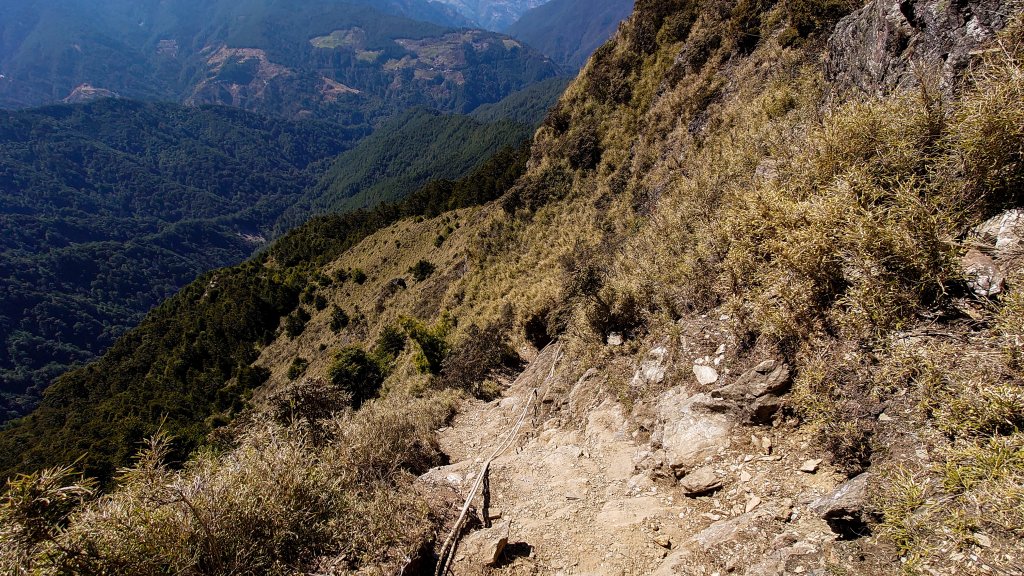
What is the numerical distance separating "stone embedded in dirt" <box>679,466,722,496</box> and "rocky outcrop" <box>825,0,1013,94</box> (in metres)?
5.30

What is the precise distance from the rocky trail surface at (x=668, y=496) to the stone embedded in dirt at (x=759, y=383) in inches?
0.6

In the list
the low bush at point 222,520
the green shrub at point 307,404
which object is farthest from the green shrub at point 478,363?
the low bush at point 222,520

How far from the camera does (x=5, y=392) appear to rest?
151 m

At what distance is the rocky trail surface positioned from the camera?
3381 mm

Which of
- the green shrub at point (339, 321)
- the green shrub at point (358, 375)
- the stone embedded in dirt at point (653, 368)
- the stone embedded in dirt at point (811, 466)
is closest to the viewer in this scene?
the stone embedded in dirt at point (811, 466)

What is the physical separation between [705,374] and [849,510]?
2.23 metres

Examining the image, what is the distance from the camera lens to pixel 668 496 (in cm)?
469

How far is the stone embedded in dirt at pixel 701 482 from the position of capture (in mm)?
4352

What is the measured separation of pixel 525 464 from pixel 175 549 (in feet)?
14.7

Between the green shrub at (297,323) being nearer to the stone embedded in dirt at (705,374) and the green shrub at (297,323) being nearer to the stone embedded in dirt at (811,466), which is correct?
the stone embedded in dirt at (705,374)

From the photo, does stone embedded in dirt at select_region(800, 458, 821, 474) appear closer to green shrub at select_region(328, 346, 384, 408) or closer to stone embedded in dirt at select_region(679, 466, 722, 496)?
stone embedded in dirt at select_region(679, 466, 722, 496)

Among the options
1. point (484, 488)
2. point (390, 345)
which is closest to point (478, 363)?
A: point (484, 488)

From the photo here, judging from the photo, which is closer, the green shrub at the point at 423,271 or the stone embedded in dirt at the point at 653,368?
the stone embedded in dirt at the point at 653,368

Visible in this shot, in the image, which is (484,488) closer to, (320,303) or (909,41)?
(909,41)
